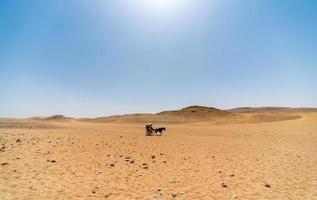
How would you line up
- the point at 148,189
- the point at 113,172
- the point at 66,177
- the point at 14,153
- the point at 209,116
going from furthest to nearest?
the point at 209,116, the point at 14,153, the point at 113,172, the point at 66,177, the point at 148,189

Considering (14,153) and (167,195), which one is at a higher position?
(14,153)

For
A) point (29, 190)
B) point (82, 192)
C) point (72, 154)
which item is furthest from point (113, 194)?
point (72, 154)

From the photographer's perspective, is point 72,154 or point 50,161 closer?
point 50,161

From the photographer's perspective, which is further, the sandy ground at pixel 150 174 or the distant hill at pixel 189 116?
the distant hill at pixel 189 116

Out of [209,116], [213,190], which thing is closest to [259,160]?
[213,190]

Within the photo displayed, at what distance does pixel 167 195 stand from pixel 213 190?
171 centimetres

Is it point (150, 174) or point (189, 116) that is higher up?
point (189, 116)

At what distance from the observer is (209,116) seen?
86250mm

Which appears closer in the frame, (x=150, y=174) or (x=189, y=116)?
(x=150, y=174)

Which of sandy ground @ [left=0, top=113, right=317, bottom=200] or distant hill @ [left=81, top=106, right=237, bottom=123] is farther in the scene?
distant hill @ [left=81, top=106, right=237, bottom=123]

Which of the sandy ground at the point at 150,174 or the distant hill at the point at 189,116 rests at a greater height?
the distant hill at the point at 189,116

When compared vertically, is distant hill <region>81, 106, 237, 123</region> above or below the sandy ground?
above

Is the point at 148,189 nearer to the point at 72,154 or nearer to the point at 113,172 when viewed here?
the point at 113,172

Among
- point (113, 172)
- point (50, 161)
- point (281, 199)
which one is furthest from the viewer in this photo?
point (50, 161)
